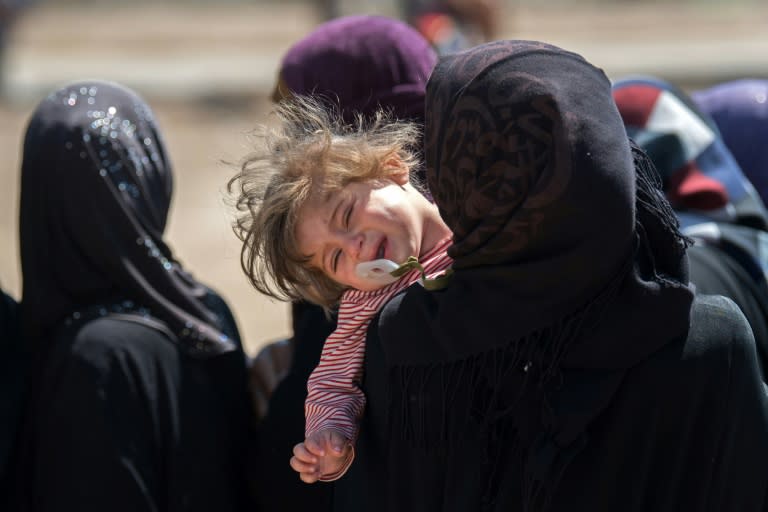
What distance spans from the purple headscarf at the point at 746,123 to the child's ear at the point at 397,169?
3.75 ft

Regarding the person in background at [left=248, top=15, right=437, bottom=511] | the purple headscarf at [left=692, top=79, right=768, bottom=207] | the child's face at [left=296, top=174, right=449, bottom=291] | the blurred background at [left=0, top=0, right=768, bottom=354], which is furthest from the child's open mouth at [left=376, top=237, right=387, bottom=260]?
the blurred background at [left=0, top=0, right=768, bottom=354]

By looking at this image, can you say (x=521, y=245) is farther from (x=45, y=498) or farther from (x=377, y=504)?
(x=45, y=498)

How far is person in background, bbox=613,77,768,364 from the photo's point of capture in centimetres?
223

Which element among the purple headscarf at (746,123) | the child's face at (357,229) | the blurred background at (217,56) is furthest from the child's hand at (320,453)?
the blurred background at (217,56)

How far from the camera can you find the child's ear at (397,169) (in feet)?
6.37

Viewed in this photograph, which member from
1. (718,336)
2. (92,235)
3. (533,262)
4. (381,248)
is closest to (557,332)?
(533,262)

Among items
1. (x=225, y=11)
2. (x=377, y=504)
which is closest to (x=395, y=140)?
(x=377, y=504)

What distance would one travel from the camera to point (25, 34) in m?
18.0

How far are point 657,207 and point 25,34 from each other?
17.9 m

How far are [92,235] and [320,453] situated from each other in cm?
83

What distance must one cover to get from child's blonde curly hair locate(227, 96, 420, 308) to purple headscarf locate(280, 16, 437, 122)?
454 millimetres

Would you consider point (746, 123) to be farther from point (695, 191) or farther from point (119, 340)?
point (119, 340)

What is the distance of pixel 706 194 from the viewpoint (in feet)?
7.81

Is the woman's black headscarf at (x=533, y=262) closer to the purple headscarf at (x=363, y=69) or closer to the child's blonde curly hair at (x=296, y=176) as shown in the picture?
the child's blonde curly hair at (x=296, y=176)
